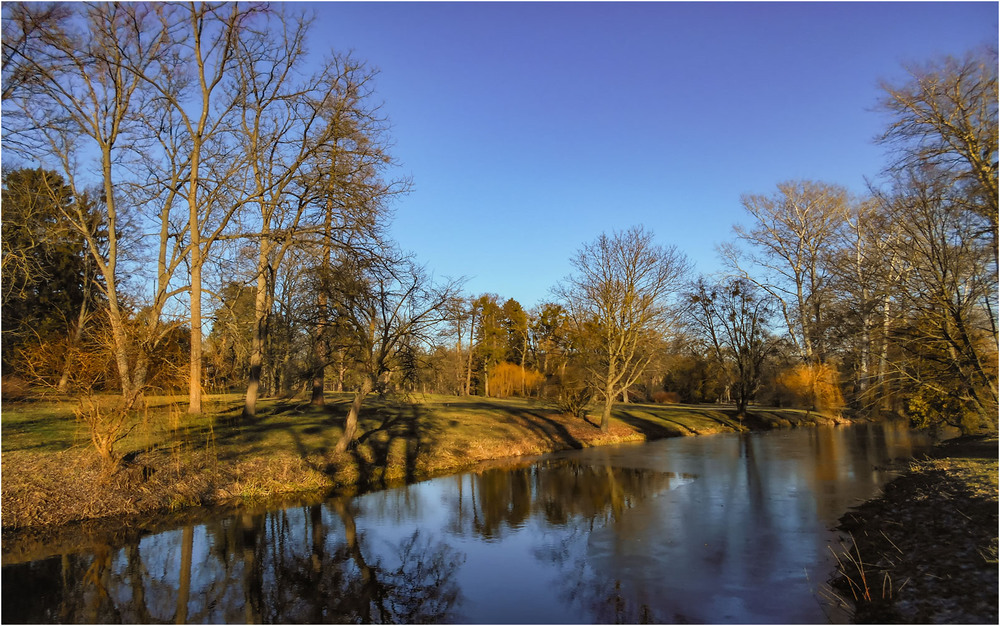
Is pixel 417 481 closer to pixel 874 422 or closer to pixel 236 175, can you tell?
pixel 236 175

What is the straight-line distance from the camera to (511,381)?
46750mm

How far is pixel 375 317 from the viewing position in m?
16.2

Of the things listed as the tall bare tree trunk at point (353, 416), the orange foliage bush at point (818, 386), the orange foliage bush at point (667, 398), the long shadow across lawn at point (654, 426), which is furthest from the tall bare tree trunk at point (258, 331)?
the orange foliage bush at point (667, 398)

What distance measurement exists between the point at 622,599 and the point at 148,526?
8.94 m

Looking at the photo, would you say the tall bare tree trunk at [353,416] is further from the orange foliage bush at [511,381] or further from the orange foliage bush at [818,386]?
the orange foliage bush at [818,386]

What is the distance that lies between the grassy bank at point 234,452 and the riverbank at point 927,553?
11170mm

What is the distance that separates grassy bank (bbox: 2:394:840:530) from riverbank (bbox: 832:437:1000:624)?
1117 centimetres

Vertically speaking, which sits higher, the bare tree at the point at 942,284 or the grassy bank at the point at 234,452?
the bare tree at the point at 942,284

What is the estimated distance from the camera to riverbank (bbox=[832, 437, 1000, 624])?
702cm

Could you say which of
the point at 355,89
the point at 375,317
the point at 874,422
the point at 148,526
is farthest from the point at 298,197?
the point at 874,422

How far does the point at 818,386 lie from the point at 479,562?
36973 millimetres

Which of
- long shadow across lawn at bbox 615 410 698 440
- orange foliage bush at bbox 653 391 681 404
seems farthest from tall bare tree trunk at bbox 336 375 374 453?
orange foliage bush at bbox 653 391 681 404

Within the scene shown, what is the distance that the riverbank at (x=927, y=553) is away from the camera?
7016mm

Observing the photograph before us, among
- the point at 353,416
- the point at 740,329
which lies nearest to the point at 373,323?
the point at 353,416
